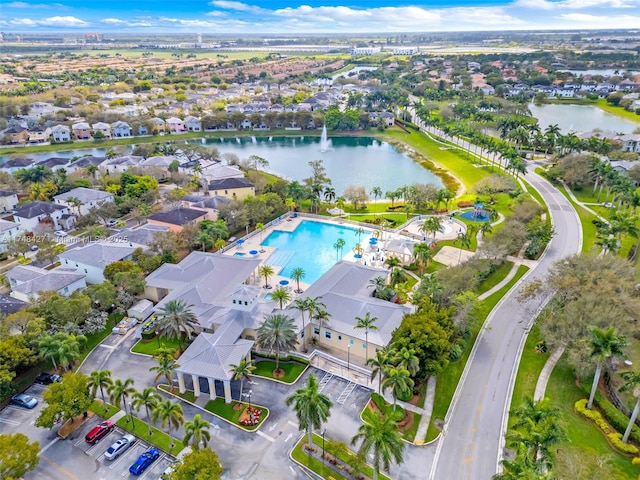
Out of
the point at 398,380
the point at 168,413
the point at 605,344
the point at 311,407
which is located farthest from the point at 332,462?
the point at 605,344

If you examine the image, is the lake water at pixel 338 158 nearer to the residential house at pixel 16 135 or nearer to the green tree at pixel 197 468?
the residential house at pixel 16 135

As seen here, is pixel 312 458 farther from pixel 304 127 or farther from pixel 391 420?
pixel 304 127

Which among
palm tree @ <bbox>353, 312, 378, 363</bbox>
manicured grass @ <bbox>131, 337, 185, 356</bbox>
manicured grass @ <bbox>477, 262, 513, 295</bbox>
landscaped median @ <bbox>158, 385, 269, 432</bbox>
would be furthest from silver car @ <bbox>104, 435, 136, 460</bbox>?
manicured grass @ <bbox>477, 262, 513, 295</bbox>

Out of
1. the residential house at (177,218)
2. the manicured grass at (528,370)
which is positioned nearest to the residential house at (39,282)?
the residential house at (177,218)

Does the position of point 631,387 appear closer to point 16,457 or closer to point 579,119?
point 16,457

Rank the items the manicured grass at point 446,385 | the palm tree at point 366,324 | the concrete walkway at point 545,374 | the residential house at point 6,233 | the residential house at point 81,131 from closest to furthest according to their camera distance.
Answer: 1. the manicured grass at point 446,385
2. the concrete walkway at point 545,374
3. the palm tree at point 366,324
4. the residential house at point 6,233
5. the residential house at point 81,131

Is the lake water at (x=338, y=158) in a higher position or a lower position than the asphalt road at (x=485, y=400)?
lower
